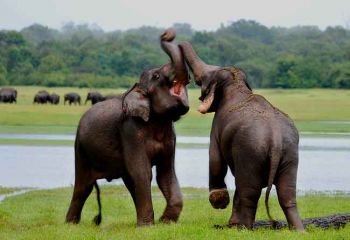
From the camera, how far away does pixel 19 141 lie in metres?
33.7

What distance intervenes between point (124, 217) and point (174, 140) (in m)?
2.50

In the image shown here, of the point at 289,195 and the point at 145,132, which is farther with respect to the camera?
the point at 145,132

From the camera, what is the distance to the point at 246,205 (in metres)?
10.2

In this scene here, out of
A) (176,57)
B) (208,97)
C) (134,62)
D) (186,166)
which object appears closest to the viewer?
(208,97)

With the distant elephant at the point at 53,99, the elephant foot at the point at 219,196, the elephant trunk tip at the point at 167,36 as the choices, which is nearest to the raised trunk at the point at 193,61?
the elephant trunk tip at the point at 167,36

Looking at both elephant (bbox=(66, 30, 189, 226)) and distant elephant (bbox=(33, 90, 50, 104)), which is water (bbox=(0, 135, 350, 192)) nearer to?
elephant (bbox=(66, 30, 189, 226))

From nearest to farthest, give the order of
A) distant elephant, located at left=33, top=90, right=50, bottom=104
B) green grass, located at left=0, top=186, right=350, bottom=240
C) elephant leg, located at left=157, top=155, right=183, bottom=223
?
1. green grass, located at left=0, top=186, right=350, bottom=240
2. elephant leg, located at left=157, top=155, right=183, bottom=223
3. distant elephant, located at left=33, top=90, right=50, bottom=104

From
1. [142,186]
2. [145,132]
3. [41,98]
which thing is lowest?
[41,98]

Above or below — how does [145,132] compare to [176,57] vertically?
below

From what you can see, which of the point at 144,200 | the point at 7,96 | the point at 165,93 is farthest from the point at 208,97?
the point at 7,96

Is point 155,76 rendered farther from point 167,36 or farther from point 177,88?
point 167,36

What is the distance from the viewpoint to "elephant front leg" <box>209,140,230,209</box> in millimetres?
10609

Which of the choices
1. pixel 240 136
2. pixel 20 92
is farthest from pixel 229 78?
pixel 20 92

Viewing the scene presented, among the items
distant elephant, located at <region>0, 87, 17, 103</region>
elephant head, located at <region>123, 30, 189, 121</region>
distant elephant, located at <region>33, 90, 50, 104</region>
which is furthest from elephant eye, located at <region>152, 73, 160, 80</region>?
distant elephant, located at <region>0, 87, 17, 103</region>
